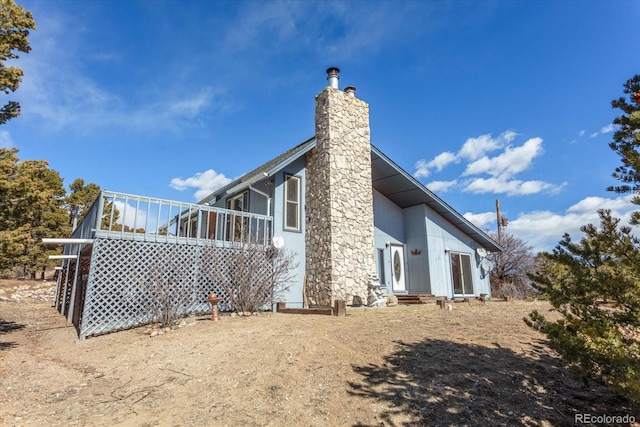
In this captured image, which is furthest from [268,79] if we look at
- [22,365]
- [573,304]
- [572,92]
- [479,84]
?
[573,304]

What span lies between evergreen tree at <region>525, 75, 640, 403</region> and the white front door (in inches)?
419

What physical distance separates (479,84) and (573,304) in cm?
1158

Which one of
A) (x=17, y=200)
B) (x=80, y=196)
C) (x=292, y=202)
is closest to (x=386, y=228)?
(x=292, y=202)

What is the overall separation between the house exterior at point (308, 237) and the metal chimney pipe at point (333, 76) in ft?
0.17

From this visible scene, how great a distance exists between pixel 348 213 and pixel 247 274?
4.15m

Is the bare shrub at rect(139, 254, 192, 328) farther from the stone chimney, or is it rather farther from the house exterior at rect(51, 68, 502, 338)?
the stone chimney

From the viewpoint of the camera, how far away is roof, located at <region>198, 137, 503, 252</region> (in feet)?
42.9

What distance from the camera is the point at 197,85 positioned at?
47.2 feet

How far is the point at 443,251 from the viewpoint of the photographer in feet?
49.7

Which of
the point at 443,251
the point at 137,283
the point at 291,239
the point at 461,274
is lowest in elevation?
the point at 137,283

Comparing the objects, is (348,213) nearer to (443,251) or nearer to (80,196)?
(443,251)

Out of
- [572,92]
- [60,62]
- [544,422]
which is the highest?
[60,62]

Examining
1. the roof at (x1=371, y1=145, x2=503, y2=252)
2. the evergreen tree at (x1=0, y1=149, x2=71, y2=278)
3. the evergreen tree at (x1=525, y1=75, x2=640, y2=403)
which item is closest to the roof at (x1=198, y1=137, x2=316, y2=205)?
the roof at (x1=371, y1=145, x2=503, y2=252)

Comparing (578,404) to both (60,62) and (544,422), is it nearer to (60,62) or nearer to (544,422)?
(544,422)
